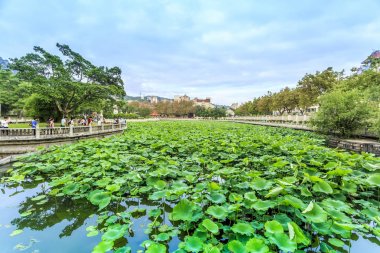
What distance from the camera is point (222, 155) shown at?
22.4ft

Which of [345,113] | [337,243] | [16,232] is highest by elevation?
[345,113]

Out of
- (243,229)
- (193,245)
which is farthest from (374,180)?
(193,245)

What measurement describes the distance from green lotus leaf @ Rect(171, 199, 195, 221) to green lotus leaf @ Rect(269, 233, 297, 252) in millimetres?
1096

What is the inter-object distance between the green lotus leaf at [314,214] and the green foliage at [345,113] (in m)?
15.5

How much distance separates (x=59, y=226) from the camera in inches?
157

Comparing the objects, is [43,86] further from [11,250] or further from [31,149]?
[11,250]

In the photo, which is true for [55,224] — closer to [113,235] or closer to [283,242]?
[113,235]

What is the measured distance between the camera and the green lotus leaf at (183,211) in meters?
2.93

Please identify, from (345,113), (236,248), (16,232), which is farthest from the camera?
(345,113)

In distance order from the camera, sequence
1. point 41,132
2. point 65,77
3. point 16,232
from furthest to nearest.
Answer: point 65,77 → point 41,132 → point 16,232

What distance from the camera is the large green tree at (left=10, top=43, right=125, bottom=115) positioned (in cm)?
1745

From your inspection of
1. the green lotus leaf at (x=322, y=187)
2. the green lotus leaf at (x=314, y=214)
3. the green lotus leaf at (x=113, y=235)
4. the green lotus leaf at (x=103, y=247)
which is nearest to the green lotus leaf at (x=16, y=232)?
the green lotus leaf at (x=113, y=235)

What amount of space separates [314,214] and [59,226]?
163 inches

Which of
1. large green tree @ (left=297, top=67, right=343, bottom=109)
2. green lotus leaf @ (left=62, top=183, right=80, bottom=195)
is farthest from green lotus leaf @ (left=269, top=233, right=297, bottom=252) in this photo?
large green tree @ (left=297, top=67, right=343, bottom=109)
